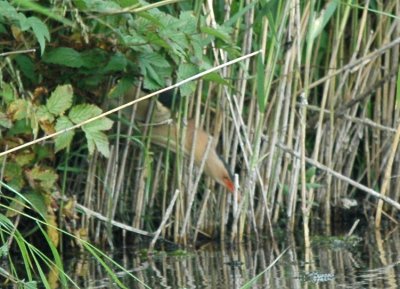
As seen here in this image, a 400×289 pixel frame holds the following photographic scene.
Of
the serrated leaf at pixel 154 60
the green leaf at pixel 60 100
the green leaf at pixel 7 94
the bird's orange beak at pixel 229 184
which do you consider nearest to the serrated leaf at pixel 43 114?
the green leaf at pixel 60 100

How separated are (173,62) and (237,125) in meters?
0.46

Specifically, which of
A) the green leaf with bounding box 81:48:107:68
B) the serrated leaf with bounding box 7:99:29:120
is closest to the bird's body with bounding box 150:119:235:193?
the green leaf with bounding box 81:48:107:68

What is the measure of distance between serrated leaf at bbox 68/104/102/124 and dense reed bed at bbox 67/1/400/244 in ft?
1.42

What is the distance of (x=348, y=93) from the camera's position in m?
5.43

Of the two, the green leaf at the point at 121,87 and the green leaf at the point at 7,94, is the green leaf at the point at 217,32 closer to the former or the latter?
the green leaf at the point at 121,87

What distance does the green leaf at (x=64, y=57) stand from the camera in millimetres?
4316

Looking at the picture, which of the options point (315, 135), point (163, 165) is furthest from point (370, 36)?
point (163, 165)

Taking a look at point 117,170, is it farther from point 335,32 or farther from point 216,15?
point 335,32

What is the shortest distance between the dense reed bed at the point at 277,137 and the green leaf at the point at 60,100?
486 mm

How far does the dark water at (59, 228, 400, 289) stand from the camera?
157 inches

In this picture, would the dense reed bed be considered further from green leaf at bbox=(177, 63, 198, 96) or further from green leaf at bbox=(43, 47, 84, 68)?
green leaf at bbox=(43, 47, 84, 68)

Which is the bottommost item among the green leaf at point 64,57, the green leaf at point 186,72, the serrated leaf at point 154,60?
the green leaf at point 186,72

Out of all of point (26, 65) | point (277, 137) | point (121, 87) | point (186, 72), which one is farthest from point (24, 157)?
point (277, 137)

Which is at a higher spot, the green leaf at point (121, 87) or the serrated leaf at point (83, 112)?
the green leaf at point (121, 87)
